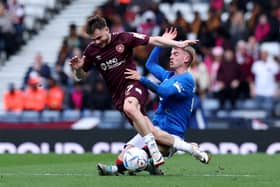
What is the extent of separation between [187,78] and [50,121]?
1051 cm

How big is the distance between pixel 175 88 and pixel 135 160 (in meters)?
1.03

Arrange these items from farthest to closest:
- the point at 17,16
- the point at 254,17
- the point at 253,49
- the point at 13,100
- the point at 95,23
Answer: the point at 17,16 < the point at 254,17 < the point at 13,100 < the point at 253,49 < the point at 95,23

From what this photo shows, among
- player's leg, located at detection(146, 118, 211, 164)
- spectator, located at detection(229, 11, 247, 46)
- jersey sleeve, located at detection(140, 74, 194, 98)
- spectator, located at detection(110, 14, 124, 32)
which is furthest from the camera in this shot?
spectator, located at detection(110, 14, 124, 32)

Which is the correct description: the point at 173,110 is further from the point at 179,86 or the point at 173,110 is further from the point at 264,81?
the point at 264,81

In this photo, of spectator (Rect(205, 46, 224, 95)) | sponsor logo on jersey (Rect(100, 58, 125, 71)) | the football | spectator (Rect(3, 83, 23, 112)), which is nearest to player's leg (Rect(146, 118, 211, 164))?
the football

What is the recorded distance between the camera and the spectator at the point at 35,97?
23.8m

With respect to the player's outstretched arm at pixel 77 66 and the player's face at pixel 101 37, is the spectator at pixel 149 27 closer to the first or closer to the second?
the player's outstretched arm at pixel 77 66

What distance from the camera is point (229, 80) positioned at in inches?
898

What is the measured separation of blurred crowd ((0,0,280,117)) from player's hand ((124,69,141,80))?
9.59 metres

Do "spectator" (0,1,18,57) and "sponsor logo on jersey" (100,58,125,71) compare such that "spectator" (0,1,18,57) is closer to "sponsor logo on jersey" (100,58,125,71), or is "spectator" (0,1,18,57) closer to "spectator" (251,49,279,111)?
"spectator" (251,49,279,111)

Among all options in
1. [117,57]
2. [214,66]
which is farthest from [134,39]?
[214,66]

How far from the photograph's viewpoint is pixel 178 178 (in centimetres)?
1231

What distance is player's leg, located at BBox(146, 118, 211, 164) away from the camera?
12.8 metres

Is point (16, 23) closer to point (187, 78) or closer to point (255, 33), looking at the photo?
point (255, 33)
